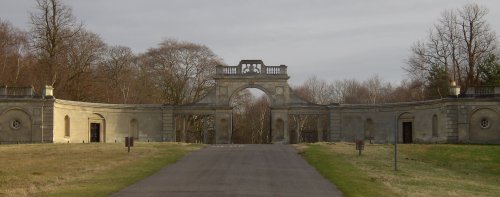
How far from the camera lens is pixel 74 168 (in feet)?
89.7

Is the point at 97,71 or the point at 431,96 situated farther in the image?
the point at 97,71

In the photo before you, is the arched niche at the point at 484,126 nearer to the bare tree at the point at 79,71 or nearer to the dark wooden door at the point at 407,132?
the dark wooden door at the point at 407,132

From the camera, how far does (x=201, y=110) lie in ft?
180

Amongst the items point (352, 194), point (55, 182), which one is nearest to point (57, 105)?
point (55, 182)

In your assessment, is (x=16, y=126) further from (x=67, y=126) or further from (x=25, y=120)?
(x=67, y=126)

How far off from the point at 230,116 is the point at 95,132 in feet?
34.9

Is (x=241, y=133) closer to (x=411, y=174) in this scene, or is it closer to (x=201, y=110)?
(x=201, y=110)

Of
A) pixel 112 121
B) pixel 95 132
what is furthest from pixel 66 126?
pixel 112 121

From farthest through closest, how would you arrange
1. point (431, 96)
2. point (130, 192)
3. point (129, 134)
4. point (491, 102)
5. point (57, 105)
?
point (431, 96) → point (129, 134) → point (57, 105) → point (491, 102) → point (130, 192)

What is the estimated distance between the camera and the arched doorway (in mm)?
82931

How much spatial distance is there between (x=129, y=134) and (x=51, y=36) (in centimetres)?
1118

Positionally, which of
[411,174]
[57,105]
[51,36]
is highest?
[51,36]

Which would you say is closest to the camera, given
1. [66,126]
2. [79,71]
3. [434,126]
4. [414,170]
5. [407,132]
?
[414,170]

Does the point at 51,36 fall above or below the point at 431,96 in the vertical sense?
above
